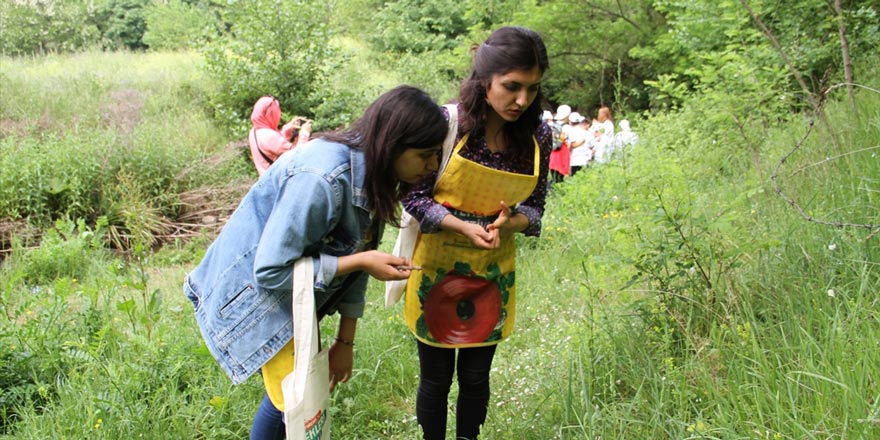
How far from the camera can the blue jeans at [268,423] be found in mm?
1952

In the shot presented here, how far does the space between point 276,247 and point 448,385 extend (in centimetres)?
102

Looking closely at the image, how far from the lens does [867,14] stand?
16.5 ft

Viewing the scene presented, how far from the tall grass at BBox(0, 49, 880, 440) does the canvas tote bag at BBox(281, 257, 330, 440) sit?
904mm

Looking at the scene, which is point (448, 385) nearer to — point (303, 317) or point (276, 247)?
point (303, 317)

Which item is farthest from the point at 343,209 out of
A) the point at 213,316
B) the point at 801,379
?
the point at 801,379

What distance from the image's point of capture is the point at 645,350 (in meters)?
2.51

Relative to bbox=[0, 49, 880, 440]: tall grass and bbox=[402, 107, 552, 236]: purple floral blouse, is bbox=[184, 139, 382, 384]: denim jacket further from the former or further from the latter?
bbox=[0, 49, 880, 440]: tall grass

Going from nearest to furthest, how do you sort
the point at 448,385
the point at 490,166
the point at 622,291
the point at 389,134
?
1. the point at 389,134
2. the point at 490,166
3. the point at 448,385
4. the point at 622,291

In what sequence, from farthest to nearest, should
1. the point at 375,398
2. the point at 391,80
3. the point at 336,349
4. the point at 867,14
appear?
the point at 391,80
the point at 867,14
the point at 375,398
the point at 336,349

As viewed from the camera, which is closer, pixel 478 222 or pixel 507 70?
pixel 507 70

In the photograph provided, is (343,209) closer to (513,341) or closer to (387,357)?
(387,357)

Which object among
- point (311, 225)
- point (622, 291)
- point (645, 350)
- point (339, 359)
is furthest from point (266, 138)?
point (311, 225)

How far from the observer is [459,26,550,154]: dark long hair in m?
2.07

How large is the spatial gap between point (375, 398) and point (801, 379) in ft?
6.24
